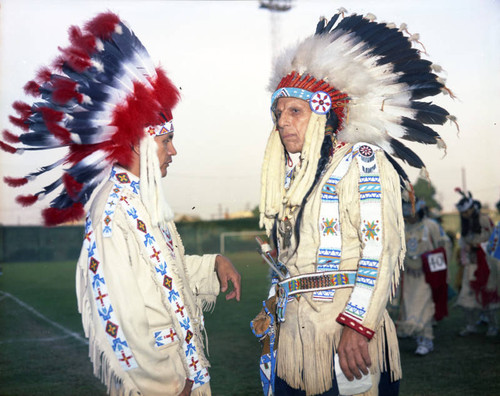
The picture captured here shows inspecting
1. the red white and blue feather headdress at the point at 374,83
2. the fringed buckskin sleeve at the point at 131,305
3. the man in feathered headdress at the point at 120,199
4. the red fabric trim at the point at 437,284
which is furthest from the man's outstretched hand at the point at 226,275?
the red fabric trim at the point at 437,284

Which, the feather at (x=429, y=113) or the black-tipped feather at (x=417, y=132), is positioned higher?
the feather at (x=429, y=113)

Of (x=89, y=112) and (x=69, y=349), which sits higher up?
(x=89, y=112)

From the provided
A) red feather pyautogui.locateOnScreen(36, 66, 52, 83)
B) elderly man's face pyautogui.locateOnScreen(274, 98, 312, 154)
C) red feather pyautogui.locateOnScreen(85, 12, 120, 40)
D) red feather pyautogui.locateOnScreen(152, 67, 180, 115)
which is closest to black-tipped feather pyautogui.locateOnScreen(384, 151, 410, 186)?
elderly man's face pyautogui.locateOnScreen(274, 98, 312, 154)

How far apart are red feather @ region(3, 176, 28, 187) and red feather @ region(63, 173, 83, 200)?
30cm

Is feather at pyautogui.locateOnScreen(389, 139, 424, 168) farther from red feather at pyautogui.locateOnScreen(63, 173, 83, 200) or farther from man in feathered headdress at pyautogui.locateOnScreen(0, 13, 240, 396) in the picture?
red feather at pyautogui.locateOnScreen(63, 173, 83, 200)

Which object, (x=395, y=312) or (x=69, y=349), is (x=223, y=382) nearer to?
(x=69, y=349)

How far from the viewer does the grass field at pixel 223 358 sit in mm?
5809

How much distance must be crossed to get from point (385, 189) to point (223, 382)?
13.0ft

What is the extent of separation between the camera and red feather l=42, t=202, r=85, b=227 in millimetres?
3080

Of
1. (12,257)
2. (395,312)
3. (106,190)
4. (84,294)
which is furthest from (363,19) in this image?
(12,257)

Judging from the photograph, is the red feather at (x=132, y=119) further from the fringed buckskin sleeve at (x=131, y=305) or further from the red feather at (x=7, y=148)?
the red feather at (x=7, y=148)

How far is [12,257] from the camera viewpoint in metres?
32.1

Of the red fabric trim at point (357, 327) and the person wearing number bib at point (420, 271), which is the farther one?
the person wearing number bib at point (420, 271)

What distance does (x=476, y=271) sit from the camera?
9.08 meters
